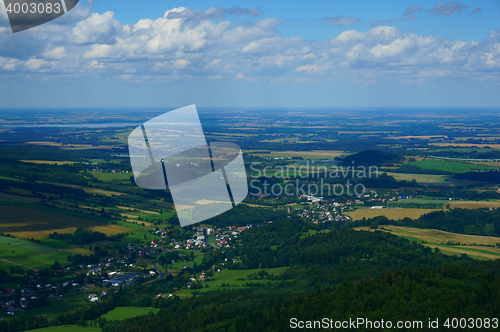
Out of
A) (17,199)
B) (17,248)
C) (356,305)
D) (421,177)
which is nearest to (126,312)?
(356,305)

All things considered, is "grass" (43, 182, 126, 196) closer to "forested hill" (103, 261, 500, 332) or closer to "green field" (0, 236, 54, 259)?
"green field" (0, 236, 54, 259)

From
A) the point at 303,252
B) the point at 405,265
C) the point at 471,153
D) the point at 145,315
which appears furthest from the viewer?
the point at 471,153

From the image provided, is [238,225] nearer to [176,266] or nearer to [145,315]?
[176,266]

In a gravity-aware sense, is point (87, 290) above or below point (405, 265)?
below

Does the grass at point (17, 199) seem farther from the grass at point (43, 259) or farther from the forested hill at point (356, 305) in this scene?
the forested hill at point (356, 305)

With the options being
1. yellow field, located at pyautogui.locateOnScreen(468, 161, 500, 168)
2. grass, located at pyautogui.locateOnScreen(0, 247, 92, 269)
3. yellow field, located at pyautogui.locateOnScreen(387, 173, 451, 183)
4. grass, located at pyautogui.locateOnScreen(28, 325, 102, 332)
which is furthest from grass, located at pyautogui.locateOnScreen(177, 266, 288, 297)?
yellow field, located at pyautogui.locateOnScreen(468, 161, 500, 168)

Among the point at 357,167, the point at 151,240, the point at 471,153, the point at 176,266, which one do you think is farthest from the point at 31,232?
the point at 471,153
